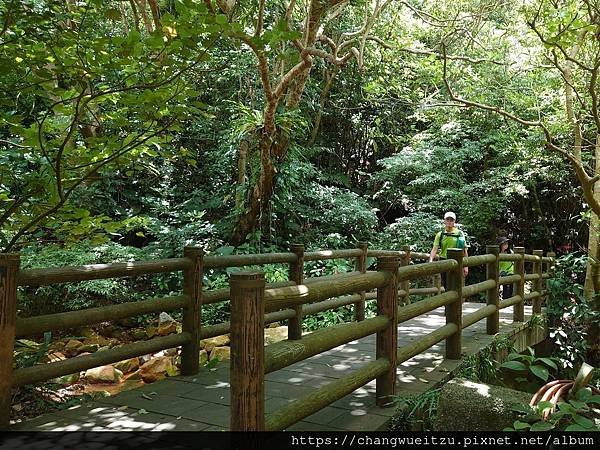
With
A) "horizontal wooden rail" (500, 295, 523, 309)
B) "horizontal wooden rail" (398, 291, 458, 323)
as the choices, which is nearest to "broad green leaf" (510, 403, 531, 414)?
"horizontal wooden rail" (398, 291, 458, 323)

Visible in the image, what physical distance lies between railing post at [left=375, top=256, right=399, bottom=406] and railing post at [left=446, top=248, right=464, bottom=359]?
4.51ft

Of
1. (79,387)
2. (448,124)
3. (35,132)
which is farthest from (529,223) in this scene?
(35,132)

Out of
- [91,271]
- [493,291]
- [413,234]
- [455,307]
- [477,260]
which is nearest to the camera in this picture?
[91,271]

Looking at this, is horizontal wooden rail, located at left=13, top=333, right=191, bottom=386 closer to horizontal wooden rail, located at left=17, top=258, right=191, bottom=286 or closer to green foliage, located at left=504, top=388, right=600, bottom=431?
horizontal wooden rail, located at left=17, top=258, right=191, bottom=286

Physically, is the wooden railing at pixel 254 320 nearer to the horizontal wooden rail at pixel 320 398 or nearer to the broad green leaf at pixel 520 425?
the horizontal wooden rail at pixel 320 398

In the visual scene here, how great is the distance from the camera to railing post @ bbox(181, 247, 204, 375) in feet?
13.1

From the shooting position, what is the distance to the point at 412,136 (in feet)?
44.3

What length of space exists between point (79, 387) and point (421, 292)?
5.26 metres

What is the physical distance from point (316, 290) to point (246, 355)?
657 mm

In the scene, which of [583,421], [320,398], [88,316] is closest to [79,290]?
[88,316]

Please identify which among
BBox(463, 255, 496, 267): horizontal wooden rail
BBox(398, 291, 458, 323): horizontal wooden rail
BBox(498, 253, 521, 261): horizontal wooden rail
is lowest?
BBox(398, 291, 458, 323): horizontal wooden rail

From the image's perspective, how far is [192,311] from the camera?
3988 mm

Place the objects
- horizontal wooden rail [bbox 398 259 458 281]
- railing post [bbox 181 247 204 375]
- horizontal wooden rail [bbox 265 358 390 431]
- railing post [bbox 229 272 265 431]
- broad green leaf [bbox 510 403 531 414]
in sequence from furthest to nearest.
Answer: railing post [bbox 181 247 204 375]
horizontal wooden rail [bbox 398 259 458 281]
broad green leaf [bbox 510 403 531 414]
horizontal wooden rail [bbox 265 358 390 431]
railing post [bbox 229 272 265 431]

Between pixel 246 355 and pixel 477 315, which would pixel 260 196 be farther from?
pixel 246 355
